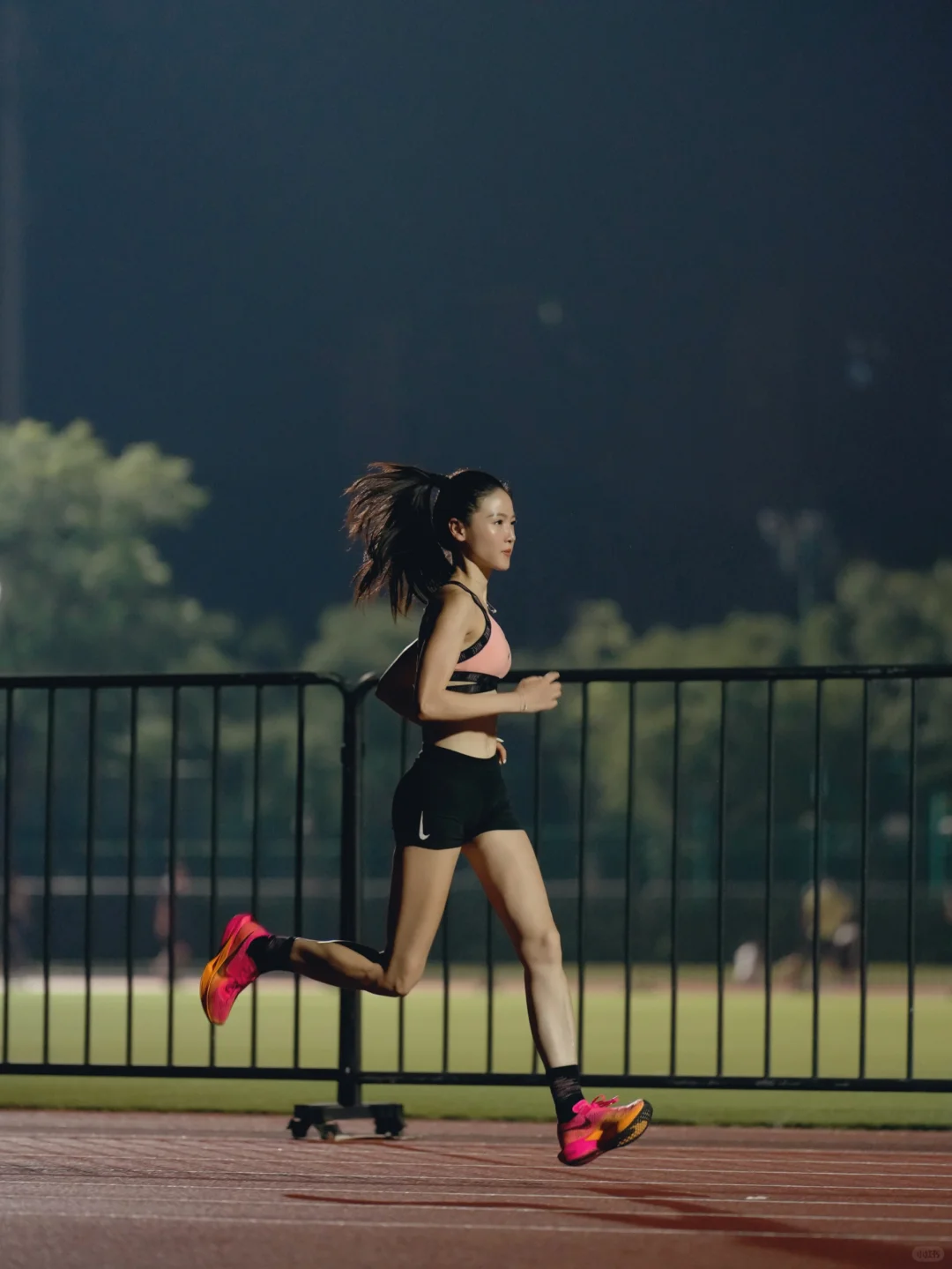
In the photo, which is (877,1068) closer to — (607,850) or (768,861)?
(768,861)

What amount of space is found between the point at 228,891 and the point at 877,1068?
3385 cm

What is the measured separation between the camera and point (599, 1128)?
630 centimetres

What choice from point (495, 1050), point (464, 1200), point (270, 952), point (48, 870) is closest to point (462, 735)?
point (270, 952)

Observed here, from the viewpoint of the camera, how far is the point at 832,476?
238 feet

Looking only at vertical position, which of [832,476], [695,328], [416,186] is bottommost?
[832,476]

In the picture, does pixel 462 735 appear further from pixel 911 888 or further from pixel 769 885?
pixel 911 888

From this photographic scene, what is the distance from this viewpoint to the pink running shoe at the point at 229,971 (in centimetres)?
694

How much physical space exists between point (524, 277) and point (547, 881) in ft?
116

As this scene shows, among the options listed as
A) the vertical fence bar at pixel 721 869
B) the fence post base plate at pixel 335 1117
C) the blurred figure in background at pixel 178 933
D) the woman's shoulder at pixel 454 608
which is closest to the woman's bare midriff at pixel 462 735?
the woman's shoulder at pixel 454 608

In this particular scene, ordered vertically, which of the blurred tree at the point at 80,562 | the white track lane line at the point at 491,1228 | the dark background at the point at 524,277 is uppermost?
the dark background at the point at 524,277

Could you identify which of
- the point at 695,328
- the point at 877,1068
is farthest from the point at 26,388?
the point at 877,1068

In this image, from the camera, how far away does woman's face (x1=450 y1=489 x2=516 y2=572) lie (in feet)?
22.1

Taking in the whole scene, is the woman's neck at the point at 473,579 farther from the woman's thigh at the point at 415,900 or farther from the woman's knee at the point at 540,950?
the woman's knee at the point at 540,950

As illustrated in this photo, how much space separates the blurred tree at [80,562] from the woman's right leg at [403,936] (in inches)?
2330
